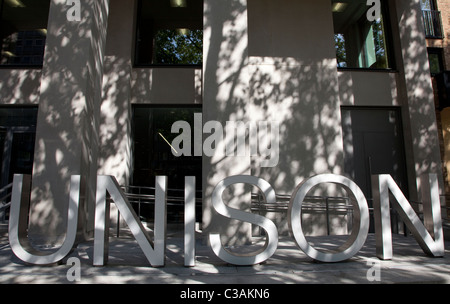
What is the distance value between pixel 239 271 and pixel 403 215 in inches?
116

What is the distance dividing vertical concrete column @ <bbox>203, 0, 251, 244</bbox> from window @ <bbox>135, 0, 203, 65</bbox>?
231cm

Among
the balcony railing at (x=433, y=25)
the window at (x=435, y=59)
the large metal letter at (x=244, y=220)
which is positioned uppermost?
the balcony railing at (x=433, y=25)

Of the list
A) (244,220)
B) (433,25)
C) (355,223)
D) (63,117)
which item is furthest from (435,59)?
(63,117)

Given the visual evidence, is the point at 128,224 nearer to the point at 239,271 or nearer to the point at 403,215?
the point at 239,271

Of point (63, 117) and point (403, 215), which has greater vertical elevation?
point (63, 117)

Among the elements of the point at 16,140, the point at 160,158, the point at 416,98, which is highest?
the point at 416,98

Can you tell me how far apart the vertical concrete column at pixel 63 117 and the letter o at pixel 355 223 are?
4.09 metres

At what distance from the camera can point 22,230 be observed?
4.48 metres

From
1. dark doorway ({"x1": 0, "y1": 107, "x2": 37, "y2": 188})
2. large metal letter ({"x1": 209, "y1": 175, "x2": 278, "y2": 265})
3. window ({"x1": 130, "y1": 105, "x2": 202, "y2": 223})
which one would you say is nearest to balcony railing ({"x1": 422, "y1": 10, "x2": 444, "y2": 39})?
window ({"x1": 130, "y1": 105, "x2": 202, "y2": 223})

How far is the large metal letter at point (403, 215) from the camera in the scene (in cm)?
467

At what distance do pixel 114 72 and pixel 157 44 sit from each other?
1642 mm

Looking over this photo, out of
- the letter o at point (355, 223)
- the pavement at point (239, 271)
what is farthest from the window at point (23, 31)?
the letter o at point (355, 223)

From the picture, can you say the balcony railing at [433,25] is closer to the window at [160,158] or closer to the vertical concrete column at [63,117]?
the window at [160,158]
